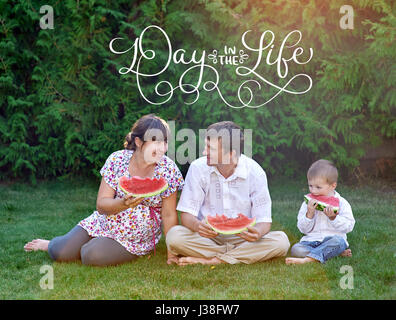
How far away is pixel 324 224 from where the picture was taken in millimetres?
4398

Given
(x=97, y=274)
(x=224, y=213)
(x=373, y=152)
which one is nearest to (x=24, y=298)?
(x=97, y=274)

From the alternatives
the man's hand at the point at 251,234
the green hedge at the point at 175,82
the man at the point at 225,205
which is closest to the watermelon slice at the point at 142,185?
the man at the point at 225,205

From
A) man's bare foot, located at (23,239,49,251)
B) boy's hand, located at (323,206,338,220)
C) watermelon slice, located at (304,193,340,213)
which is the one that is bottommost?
man's bare foot, located at (23,239,49,251)

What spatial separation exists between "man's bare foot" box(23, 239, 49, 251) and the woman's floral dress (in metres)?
0.54

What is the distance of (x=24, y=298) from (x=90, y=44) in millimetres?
4518

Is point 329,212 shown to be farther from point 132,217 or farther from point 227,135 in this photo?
point 132,217

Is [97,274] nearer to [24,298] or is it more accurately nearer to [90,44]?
[24,298]

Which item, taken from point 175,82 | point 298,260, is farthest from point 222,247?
point 175,82

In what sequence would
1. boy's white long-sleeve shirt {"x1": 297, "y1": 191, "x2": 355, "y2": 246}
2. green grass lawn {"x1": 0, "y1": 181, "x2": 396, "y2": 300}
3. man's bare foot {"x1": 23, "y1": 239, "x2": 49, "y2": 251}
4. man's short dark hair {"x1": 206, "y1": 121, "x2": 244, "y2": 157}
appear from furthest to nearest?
man's bare foot {"x1": 23, "y1": 239, "x2": 49, "y2": 251} → boy's white long-sleeve shirt {"x1": 297, "y1": 191, "x2": 355, "y2": 246} → man's short dark hair {"x1": 206, "y1": 121, "x2": 244, "y2": 157} → green grass lawn {"x1": 0, "y1": 181, "x2": 396, "y2": 300}

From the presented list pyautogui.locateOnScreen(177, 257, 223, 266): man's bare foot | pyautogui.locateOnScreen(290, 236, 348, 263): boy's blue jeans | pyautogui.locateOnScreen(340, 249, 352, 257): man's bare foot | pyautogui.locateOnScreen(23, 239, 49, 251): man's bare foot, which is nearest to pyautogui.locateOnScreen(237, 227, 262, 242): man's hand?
pyautogui.locateOnScreen(177, 257, 223, 266): man's bare foot

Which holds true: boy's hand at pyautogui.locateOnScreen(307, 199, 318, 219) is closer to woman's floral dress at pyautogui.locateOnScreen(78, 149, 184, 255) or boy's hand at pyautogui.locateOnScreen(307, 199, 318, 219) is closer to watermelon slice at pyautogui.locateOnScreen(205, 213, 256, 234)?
watermelon slice at pyautogui.locateOnScreen(205, 213, 256, 234)

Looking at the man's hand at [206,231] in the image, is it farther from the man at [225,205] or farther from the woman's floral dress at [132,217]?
the woman's floral dress at [132,217]

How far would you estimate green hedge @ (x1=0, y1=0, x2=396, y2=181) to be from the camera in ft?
22.0

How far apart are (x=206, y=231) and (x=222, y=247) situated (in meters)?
0.39
